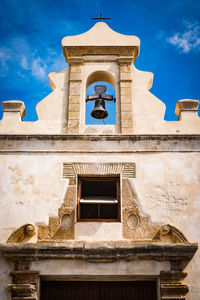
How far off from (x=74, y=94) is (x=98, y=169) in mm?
1776

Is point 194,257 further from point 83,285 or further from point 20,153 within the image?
point 20,153

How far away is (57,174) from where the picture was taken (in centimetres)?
654

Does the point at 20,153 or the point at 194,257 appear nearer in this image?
the point at 194,257

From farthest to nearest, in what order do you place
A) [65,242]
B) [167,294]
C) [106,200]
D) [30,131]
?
1. [30,131]
2. [106,200]
3. [65,242]
4. [167,294]

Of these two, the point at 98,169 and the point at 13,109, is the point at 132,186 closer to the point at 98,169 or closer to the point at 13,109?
the point at 98,169

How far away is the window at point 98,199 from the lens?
6.39m

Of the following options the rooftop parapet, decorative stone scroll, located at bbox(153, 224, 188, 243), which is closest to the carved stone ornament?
decorative stone scroll, located at bbox(153, 224, 188, 243)

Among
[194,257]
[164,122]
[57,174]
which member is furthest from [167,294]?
[164,122]

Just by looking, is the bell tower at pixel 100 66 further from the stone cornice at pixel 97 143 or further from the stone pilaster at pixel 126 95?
the stone cornice at pixel 97 143

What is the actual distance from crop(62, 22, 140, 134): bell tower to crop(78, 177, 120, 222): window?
1056 millimetres

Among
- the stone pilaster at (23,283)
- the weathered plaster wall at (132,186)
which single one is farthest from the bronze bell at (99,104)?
the stone pilaster at (23,283)

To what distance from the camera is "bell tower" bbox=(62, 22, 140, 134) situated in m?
7.16

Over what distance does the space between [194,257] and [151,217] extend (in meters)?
0.96

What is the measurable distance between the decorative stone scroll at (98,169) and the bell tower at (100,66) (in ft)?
2.66
